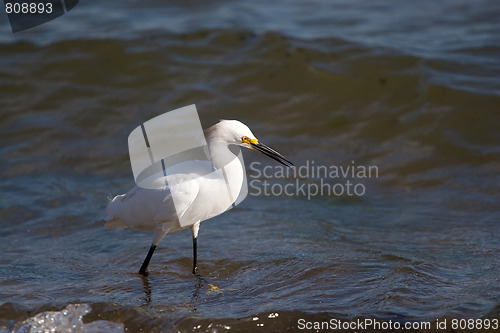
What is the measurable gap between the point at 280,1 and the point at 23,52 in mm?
4466

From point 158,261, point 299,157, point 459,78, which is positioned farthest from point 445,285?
point 459,78

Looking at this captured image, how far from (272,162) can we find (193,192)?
3.30 meters

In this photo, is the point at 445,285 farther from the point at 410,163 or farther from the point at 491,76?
the point at 491,76

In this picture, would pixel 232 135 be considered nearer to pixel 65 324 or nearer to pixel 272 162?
pixel 65 324

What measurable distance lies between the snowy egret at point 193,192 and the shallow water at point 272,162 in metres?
0.49

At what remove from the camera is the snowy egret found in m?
4.63

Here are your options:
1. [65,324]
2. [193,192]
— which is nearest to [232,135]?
[193,192]

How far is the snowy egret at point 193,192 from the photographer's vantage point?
4629 mm

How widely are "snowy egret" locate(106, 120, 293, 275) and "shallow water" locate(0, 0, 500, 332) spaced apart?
1.62 ft

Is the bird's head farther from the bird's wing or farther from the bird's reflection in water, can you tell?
the bird's reflection in water

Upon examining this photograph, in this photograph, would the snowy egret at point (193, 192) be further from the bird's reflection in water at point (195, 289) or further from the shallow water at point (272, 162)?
the shallow water at point (272, 162)

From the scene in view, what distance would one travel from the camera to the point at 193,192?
4.62 meters

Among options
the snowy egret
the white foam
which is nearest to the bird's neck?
the snowy egret

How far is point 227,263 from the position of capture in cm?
531
